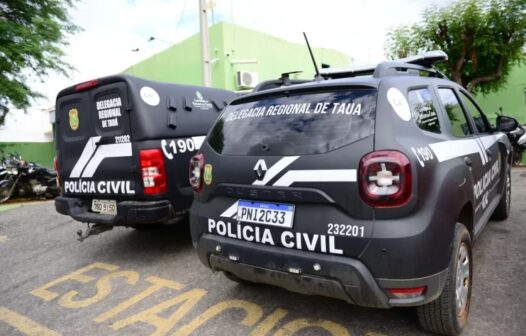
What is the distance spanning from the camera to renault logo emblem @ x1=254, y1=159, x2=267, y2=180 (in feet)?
7.76

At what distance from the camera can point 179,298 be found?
126 inches

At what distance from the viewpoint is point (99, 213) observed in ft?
13.3

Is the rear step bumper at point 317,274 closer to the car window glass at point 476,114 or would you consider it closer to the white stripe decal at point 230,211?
the white stripe decal at point 230,211

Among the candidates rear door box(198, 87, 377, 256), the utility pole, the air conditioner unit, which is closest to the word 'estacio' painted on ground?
rear door box(198, 87, 377, 256)

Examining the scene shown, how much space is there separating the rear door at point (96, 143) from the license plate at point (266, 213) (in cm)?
168

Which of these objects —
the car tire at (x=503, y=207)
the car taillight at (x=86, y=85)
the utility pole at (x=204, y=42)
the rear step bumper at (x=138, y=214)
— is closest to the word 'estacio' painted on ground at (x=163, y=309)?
the rear step bumper at (x=138, y=214)

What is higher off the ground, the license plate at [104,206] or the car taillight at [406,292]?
the license plate at [104,206]

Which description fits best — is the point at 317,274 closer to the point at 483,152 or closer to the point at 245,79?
the point at 483,152

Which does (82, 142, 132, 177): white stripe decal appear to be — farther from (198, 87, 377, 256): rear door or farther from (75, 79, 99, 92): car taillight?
(198, 87, 377, 256): rear door

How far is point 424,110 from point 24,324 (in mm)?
3381

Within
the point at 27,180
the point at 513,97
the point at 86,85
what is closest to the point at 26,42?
the point at 27,180

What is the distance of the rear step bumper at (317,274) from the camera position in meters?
2.04

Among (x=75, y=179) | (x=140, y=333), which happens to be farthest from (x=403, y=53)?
(x=140, y=333)

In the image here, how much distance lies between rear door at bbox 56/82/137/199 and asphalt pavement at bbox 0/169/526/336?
2.82 feet
